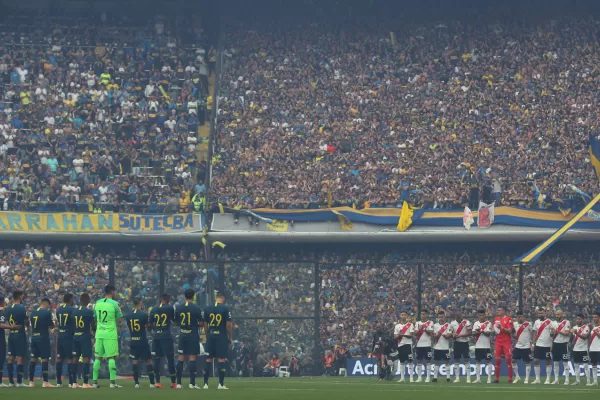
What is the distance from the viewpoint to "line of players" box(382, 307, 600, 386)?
35062 millimetres

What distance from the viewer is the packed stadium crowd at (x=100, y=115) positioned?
5269 cm

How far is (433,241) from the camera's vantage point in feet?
166

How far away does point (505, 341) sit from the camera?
117ft

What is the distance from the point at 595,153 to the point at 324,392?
26.9 meters

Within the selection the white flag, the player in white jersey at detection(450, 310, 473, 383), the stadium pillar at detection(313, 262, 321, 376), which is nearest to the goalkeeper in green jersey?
the player in white jersey at detection(450, 310, 473, 383)

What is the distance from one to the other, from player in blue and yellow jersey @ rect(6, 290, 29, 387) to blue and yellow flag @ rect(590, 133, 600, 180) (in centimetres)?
2841

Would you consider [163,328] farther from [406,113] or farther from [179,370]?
[406,113]

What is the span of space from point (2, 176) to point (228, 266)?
17013 mm

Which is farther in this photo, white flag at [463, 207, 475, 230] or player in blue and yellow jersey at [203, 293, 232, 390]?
white flag at [463, 207, 475, 230]

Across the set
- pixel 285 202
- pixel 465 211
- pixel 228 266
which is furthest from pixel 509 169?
pixel 228 266

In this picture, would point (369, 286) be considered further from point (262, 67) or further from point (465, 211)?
point (262, 67)

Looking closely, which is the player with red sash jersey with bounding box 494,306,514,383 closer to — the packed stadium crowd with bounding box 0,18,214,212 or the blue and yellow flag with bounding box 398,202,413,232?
the blue and yellow flag with bounding box 398,202,413,232

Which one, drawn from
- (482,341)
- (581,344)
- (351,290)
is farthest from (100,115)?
(581,344)

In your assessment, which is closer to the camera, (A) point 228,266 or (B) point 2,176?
(A) point 228,266
